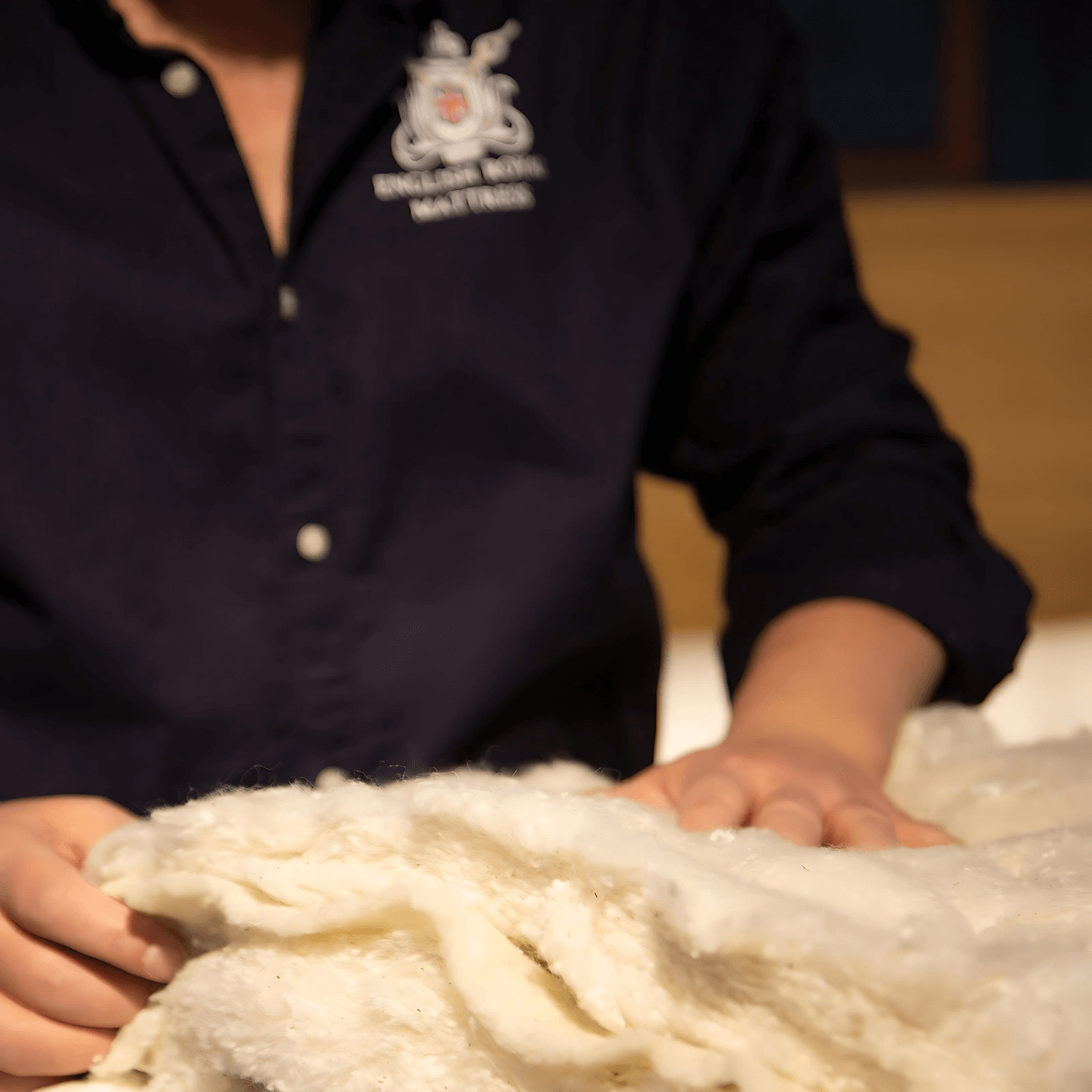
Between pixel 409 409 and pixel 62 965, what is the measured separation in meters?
0.24

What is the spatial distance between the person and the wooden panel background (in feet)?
2.08

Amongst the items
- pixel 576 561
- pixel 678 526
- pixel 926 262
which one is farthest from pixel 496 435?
pixel 926 262

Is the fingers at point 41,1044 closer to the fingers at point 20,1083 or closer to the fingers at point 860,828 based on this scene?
the fingers at point 20,1083

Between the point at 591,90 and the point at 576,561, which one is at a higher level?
the point at 591,90

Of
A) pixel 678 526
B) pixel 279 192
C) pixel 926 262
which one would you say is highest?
pixel 279 192

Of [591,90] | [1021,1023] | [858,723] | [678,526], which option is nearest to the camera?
[1021,1023]

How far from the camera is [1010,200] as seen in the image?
1.16m

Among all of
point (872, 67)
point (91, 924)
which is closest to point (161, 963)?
point (91, 924)

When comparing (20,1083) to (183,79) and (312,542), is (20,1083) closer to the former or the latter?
(312,542)

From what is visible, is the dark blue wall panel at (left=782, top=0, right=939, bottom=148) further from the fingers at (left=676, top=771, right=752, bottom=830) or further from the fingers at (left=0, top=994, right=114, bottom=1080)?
the fingers at (left=0, top=994, right=114, bottom=1080)

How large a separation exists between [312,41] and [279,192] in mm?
63

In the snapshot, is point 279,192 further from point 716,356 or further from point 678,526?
point 678,526

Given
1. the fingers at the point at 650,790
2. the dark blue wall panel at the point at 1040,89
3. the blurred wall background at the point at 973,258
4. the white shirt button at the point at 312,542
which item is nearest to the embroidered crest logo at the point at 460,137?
the white shirt button at the point at 312,542

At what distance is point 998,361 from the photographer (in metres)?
1.17
